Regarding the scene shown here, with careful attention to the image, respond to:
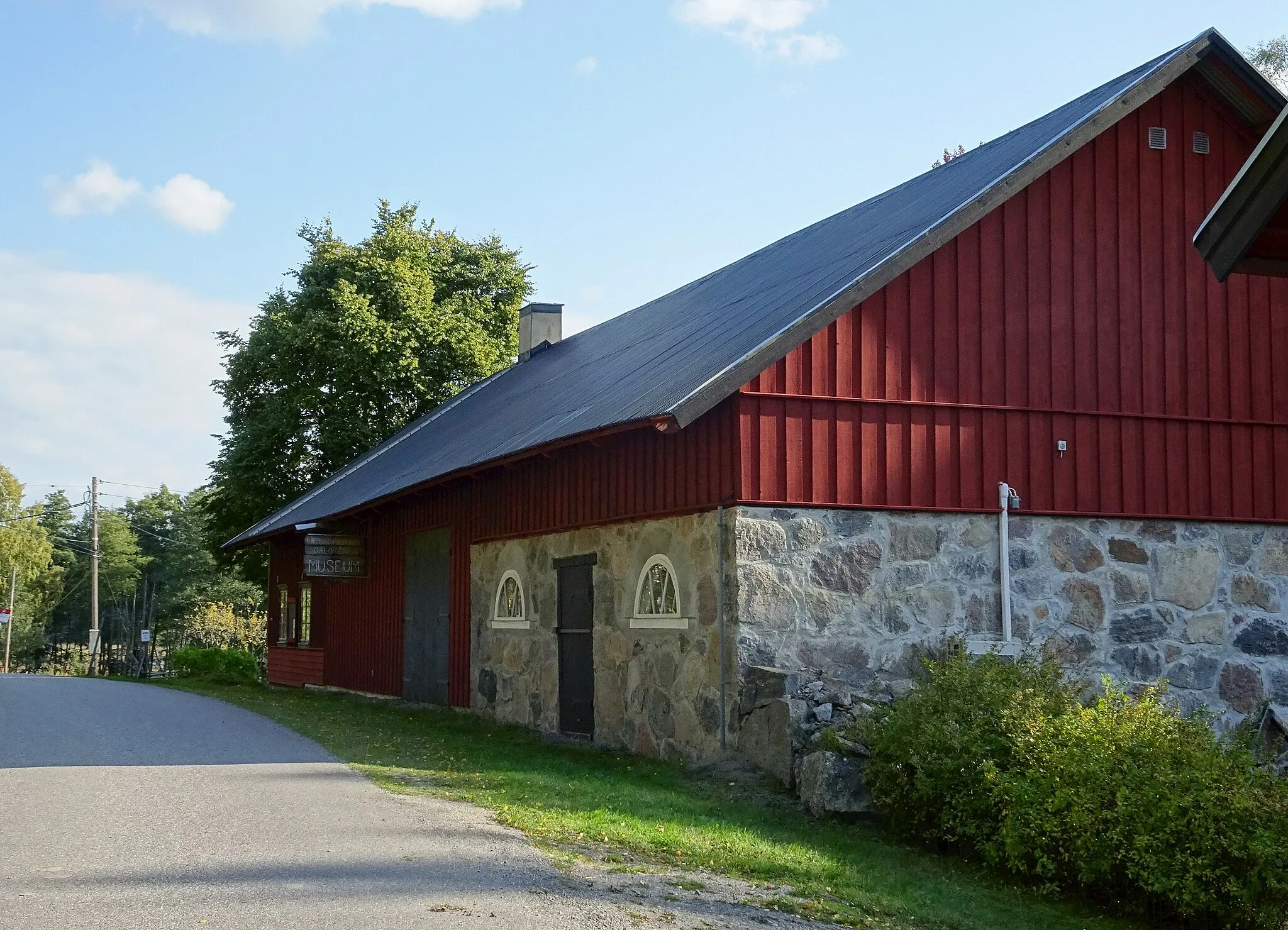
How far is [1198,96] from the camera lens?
14.6 meters

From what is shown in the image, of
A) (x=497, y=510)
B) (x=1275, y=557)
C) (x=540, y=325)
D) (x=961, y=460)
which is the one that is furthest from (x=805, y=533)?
(x=540, y=325)

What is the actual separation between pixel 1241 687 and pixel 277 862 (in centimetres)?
1007

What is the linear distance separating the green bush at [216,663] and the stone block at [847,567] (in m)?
24.0

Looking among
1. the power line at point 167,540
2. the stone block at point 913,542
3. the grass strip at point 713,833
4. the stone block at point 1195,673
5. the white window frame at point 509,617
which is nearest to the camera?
the grass strip at point 713,833

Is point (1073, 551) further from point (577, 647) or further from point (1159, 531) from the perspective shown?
point (577, 647)

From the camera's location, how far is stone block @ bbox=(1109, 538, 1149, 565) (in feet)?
44.2

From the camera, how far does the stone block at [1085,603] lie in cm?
1323

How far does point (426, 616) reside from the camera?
20391 mm

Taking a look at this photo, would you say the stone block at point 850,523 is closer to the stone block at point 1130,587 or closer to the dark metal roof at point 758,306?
the dark metal roof at point 758,306

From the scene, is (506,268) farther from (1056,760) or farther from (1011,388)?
(1056,760)

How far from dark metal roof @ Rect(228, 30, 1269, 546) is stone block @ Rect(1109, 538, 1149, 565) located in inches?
137

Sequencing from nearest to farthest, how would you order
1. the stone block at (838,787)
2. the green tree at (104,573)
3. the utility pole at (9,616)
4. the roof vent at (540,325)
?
1. the stone block at (838,787)
2. the roof vent at (540,325)
3. the utility pole at (9,616)
4. the green tree at (104,573)

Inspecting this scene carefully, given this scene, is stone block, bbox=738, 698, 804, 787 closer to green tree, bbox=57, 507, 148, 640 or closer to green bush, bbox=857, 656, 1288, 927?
green bush, bbox=857, 656, 1288, 927

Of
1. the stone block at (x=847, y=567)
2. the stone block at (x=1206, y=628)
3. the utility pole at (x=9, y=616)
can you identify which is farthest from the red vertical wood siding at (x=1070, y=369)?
the utility pole at (x=9, y=616)
